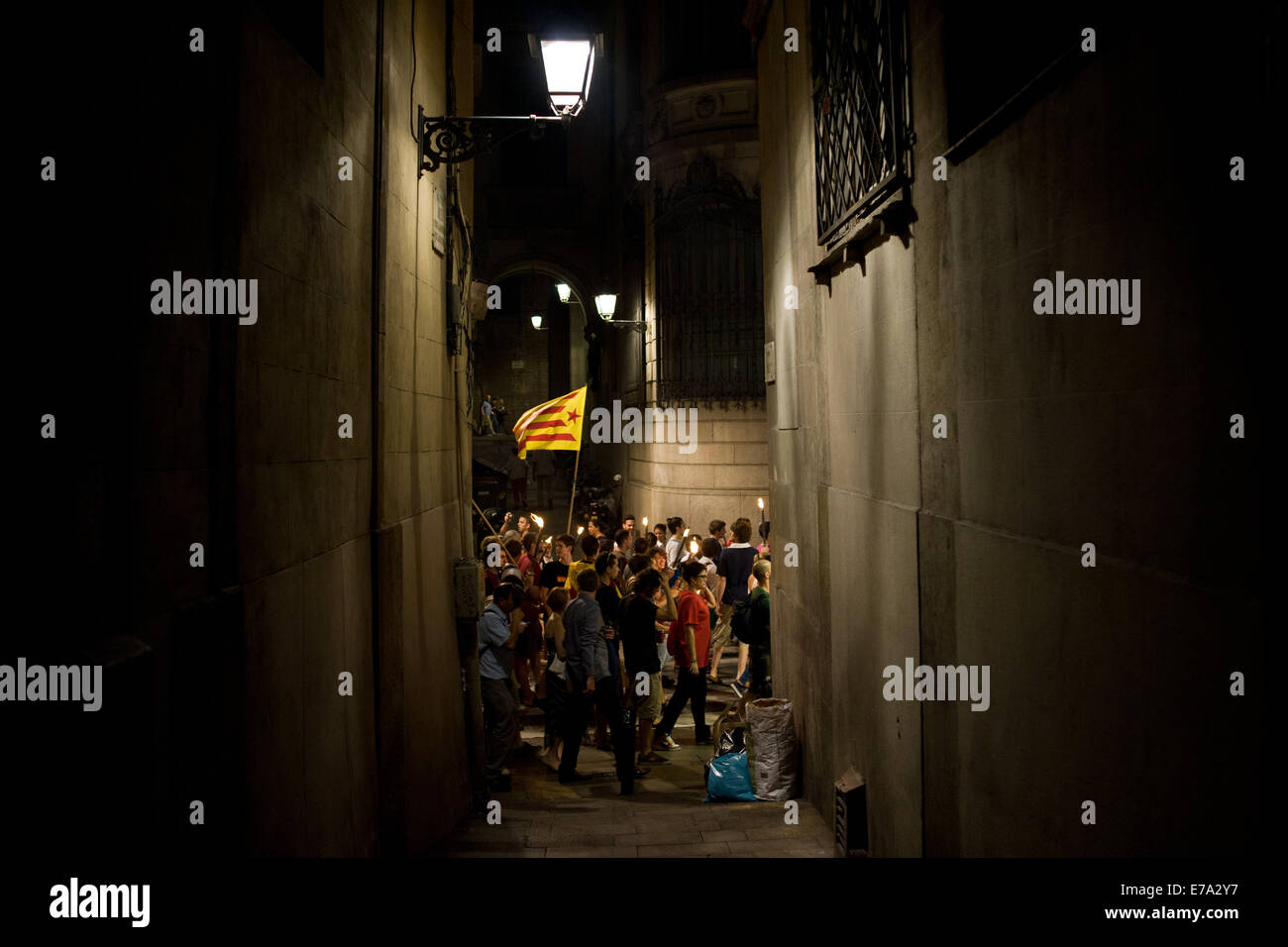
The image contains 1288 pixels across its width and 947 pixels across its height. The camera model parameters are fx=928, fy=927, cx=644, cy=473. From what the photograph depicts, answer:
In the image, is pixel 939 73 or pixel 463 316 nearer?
pixel 939 73

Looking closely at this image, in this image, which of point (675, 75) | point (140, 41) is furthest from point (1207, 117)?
point (675, 75)

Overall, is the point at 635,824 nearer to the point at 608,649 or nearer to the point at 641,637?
the point at 608,649

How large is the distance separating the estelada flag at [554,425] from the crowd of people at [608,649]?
4.43 feet

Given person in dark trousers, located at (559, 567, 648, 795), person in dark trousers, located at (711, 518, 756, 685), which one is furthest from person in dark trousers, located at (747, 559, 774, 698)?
person in dark trousers, located at (559, 567, 648, 795)

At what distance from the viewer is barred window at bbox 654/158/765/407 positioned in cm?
2197

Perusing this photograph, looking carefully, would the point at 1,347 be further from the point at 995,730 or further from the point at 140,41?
the point at 995,730

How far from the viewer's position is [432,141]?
8867 mm

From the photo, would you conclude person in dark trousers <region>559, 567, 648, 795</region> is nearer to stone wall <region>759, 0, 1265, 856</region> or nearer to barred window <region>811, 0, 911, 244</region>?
stone wall <region>759, 0, 1265, 856</region>

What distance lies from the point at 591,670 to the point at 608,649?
0.92 ft

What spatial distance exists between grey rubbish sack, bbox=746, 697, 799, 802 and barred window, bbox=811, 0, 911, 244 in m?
4.31

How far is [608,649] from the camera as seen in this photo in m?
8.99

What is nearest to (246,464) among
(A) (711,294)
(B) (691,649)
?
(B) (691,649)

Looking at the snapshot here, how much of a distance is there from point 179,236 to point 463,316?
7.37m

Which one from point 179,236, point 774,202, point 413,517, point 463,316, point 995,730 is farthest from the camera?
point 463,316
